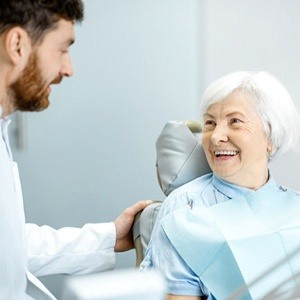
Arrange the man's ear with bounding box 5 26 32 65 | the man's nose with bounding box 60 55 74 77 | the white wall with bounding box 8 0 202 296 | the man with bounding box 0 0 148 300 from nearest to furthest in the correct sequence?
the man with bounding box 0 0 148 300, the man's ear with bounding box 5 26 32 65, the man's nose with bounding box 60 55 74 77, the white wall with bounding box 8 0 202 296

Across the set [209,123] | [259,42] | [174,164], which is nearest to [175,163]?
[174,164]

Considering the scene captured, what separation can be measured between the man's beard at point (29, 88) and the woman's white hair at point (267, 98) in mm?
464

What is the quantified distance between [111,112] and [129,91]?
0.38 feet

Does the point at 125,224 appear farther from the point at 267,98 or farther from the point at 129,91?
the point at 129,91

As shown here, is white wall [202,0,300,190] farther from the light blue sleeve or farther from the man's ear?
the man's ear

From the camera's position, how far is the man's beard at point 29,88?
4.33ft

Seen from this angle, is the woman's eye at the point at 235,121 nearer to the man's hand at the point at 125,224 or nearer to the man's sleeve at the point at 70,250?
the man's hand at the point at 125,224

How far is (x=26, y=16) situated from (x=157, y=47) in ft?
4.25

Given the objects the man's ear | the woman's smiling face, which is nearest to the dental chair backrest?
the woman's smiling face

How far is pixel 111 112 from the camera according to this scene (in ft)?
8.27

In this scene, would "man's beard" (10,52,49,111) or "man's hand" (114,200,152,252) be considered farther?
"man's hand" (114,200,152,252)

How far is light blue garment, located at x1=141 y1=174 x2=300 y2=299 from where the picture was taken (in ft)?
4.80

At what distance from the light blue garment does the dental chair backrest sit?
103 millimetres

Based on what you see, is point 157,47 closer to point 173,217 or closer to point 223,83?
point 223,83
